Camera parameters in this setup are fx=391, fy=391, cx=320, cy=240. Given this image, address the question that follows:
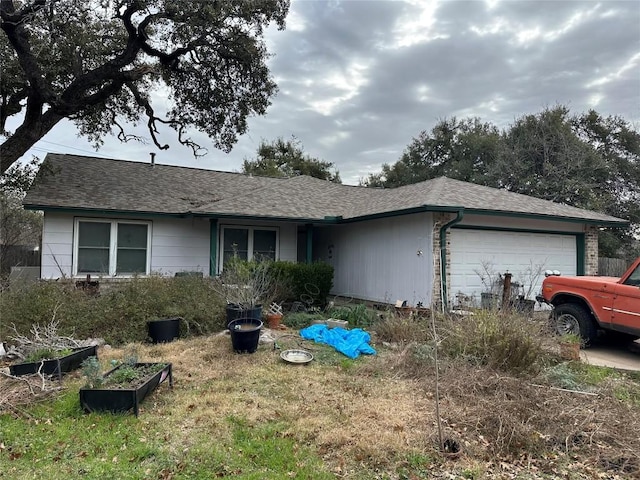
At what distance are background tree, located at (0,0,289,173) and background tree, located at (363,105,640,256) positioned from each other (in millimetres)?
15841

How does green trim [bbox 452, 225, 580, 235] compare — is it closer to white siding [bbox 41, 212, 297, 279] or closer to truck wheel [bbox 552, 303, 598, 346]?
truck wheel [bbox 552, 303, 598, 346]

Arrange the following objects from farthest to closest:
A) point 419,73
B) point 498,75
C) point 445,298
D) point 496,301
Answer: point 498,75 < point 419,73 < point 445,298 < point 496,301

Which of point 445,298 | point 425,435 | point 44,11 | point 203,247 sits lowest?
point 425,435

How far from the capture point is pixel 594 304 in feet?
22.3

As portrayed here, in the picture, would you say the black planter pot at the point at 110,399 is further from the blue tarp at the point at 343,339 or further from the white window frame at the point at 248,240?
the white window frame at the point at 248,240

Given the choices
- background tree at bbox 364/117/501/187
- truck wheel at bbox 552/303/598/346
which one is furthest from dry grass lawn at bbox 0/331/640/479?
background tree at bbox 364/117/501/187

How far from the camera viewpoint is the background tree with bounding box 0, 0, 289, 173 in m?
9.85

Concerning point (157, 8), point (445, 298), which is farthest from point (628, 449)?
point (157, 8)

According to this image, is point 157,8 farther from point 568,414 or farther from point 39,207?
point 568,414

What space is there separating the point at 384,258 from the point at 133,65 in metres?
9.72

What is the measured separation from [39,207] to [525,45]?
13891 mm

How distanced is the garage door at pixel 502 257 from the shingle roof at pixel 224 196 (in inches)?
30.7

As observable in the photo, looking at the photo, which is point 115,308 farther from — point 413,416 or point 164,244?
point 413,416

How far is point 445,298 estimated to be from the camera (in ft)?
29.4
